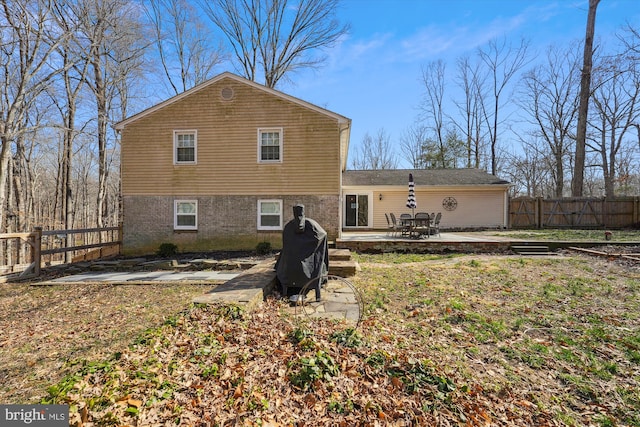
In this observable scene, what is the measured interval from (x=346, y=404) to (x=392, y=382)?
1.67ft

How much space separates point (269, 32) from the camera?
2139cm

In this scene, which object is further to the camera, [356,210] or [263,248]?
[356,210]

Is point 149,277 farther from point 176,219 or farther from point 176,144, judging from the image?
point 176,144

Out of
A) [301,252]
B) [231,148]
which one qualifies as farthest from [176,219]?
[301,252]

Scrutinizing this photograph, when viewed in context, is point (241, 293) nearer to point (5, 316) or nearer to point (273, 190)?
point (5, 316)

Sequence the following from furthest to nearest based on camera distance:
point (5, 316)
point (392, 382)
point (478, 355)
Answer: point (5, 316), point (478, 355), point (392, 382)

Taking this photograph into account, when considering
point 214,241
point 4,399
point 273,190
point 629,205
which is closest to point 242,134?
point 273,190

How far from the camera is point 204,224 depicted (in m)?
12.2

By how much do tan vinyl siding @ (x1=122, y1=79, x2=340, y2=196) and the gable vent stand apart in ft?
0.51

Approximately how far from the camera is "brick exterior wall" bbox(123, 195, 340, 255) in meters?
12.0

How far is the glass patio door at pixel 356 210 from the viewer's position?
17.4 metres

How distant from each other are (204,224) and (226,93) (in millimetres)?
5494

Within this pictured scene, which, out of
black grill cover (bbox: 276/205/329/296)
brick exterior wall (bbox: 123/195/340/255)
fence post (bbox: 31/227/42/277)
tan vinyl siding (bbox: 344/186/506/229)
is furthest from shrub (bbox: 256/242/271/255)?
tan vinyl siding (bbox: 344/186/506/229)

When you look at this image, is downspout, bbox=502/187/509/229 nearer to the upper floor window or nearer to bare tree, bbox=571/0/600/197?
bare tree, bbox=571/0/600/197
